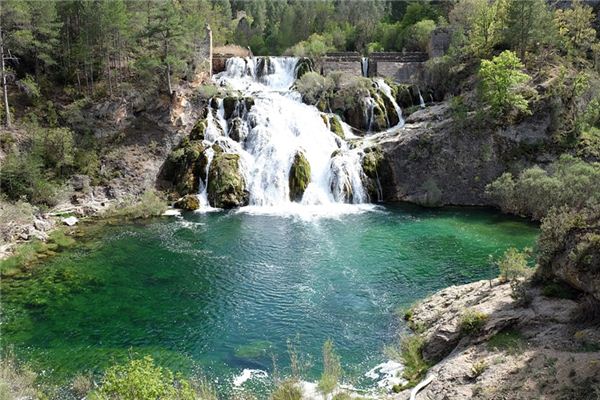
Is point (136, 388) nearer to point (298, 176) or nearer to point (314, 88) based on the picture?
point (298, 176)

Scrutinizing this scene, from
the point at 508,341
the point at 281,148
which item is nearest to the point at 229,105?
the point at 281,148

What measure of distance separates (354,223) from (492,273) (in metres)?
11.4

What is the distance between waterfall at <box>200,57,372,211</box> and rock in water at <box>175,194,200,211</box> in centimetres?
101

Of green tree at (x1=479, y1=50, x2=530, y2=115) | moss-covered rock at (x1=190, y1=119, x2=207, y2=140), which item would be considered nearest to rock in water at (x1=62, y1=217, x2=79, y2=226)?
moss-covered rock at (x1=190, y1=119, x2=207, y2=140)

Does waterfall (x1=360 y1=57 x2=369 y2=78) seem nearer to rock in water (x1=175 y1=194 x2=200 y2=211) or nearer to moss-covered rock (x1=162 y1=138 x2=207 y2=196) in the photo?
moss-covered rock (x1=162 y1=138 x2=207 y2=196)

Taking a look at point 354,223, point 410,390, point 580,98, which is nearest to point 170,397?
point 410,390

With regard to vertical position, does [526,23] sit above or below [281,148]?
above

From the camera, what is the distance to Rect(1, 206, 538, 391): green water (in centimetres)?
1781

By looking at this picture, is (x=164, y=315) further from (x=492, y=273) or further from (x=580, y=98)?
(x=580, y=98)

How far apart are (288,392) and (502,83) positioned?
3363 centimetres

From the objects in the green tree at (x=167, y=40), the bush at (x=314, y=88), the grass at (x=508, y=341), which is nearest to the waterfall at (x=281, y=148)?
the bush at (x=314, y=88)

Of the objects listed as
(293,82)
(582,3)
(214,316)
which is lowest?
(214,316)

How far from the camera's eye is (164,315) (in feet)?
67.4

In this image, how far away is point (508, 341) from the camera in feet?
46.6
